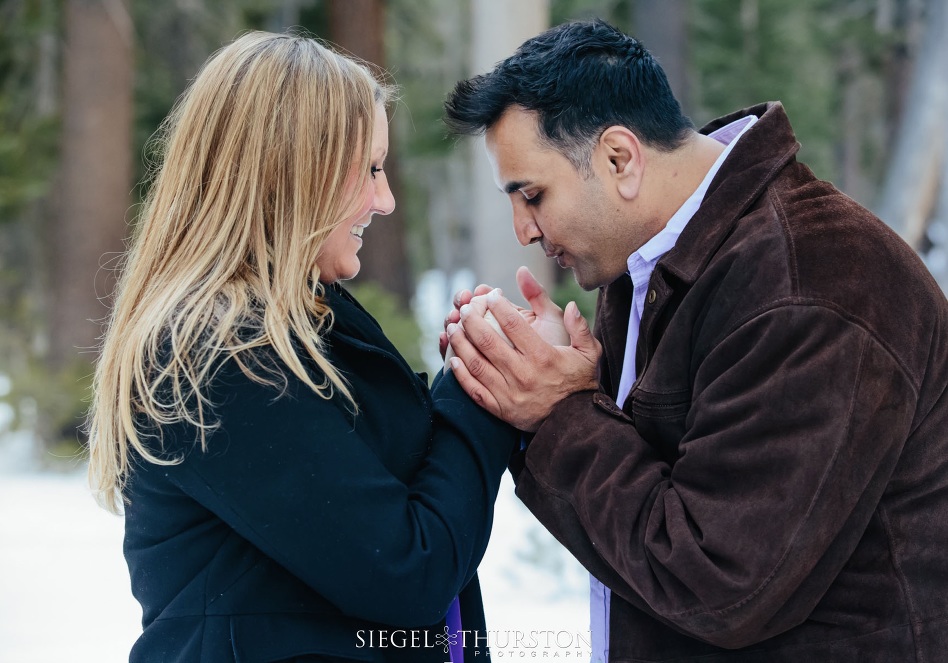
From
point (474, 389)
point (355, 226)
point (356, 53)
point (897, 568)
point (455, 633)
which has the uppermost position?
point (356, 53)

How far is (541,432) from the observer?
2334 millimetres

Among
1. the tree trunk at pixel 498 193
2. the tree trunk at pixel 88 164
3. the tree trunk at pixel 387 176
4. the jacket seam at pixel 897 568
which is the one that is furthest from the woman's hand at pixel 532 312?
the tree trunk at pixel 387 176

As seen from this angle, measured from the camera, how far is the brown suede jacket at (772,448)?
1918 millimetres

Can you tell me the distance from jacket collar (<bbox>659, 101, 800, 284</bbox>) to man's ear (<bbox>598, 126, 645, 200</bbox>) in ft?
0.91

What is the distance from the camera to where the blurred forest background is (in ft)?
34.1

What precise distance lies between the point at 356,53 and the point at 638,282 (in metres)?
10.5

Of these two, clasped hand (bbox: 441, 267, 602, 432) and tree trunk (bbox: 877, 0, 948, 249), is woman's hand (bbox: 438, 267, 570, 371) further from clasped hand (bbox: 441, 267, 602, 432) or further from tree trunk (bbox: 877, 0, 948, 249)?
tree trunk (bbox: 877, 0, 948, 249)

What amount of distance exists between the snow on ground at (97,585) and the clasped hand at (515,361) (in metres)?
2.53

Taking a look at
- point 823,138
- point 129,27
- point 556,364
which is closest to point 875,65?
point 823,138

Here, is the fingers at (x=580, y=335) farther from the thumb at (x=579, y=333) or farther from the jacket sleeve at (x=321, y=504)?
the jacket sleeve at (x=321, y=504)

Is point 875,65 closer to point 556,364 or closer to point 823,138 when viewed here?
point 823,138

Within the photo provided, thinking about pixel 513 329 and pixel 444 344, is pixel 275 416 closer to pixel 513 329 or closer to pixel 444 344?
pixel 513 329

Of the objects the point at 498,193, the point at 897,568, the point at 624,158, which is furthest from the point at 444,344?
the point at 498,193

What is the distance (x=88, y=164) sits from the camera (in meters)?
→ 10.8
